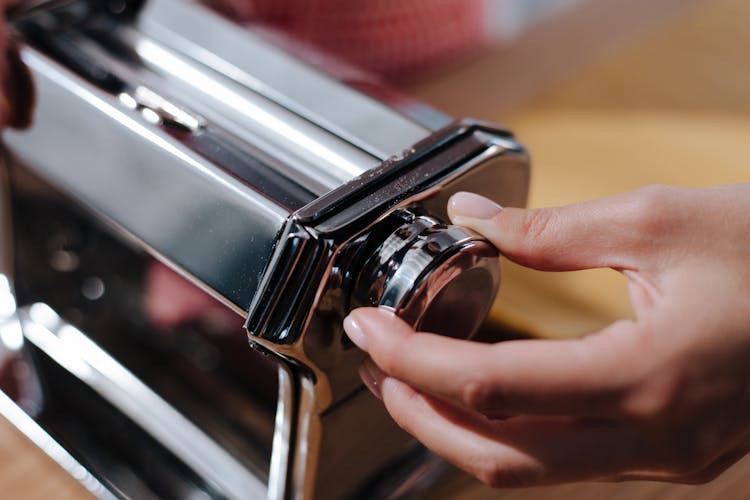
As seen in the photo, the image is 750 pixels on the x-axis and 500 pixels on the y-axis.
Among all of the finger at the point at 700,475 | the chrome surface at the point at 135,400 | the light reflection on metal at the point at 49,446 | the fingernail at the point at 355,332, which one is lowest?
the light reflection on metal at the point at 49,446

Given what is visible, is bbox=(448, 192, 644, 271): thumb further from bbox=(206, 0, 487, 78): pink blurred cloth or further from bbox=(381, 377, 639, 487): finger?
bbox=(206, 0, 487, 78): pink blurred cloth

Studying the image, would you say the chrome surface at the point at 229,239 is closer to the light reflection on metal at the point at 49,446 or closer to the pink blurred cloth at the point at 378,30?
the light reflection on metal at the point at 49,446

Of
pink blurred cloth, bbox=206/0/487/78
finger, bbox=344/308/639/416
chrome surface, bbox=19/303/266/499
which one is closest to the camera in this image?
finger, bbox=344/308/639/416

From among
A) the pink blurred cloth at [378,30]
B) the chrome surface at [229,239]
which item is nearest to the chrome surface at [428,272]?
the chrome surface at [229,239]

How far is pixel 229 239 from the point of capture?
1.08ft

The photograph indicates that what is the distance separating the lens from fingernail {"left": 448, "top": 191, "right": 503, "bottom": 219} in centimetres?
32

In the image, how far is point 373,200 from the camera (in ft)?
1.04

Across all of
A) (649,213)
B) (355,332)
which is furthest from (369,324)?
(649,213)

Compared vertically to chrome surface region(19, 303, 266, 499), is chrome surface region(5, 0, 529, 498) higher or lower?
higher

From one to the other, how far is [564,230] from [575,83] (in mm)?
334

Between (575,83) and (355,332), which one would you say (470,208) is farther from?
(575,83)

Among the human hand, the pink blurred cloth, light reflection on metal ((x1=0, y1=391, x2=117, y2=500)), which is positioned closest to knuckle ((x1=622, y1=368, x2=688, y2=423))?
the human hand

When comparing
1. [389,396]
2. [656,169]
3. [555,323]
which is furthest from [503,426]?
[656,169]

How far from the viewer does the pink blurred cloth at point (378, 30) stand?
62 centimetres
